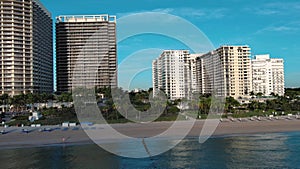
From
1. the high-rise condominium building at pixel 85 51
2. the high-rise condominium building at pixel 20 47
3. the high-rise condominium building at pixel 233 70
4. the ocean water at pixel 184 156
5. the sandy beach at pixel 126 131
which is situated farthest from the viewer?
the high-rise condominium building at pixel 85 51

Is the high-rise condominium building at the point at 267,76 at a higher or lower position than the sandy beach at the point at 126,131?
higher

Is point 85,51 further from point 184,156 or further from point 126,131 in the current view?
point 184,156

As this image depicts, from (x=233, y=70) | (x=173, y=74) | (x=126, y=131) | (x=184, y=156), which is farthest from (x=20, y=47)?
(x=184, y=156)

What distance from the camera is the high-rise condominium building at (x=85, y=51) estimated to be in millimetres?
76875

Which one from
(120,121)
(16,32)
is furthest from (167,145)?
(16,32)

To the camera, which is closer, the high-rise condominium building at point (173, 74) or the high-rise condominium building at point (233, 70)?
the high-rise condominium building at point (233, 70)

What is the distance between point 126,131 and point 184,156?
35.2 feet

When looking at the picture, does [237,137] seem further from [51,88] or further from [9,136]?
[51,88]

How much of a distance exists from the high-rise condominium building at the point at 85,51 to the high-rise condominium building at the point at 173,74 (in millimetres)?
10856

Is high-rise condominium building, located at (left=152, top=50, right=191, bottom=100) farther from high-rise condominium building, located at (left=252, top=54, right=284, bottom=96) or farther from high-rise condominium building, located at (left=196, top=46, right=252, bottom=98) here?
high-rise condominium building, located at (left=252, top=54, right=284, bottom=96)

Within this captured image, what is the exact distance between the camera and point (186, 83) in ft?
264

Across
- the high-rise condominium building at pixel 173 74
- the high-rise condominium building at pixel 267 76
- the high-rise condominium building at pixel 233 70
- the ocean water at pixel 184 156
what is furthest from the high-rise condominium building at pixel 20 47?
the high-rise condominium building at pixel 267 76

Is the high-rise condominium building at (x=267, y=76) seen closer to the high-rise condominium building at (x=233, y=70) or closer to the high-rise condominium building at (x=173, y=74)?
the high-rise condominium building at (x=233, y=70)

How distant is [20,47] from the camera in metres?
63.9
